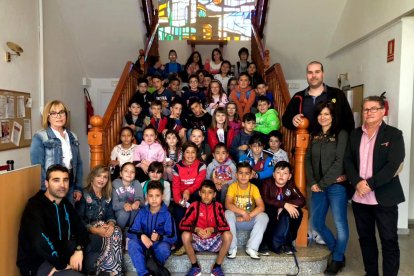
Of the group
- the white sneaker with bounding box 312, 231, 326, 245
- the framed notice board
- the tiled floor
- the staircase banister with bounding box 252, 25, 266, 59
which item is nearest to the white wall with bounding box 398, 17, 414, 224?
the tiled floor

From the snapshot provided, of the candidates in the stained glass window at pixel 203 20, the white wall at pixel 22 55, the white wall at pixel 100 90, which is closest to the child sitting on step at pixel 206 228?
the white wall at pixel 22 55

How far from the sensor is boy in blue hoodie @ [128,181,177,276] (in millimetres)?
2882

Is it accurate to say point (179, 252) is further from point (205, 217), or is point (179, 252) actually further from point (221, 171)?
point (221, 171)

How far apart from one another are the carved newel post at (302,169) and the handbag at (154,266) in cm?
126

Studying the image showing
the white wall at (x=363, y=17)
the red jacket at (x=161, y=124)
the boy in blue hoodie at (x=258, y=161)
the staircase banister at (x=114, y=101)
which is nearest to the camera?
the boy in blue hoodie at (x=258, y=161)

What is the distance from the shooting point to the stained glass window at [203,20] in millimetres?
8109

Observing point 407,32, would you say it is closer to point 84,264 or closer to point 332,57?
point 332,57

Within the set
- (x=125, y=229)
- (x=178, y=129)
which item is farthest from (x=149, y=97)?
(x=125, y=229)

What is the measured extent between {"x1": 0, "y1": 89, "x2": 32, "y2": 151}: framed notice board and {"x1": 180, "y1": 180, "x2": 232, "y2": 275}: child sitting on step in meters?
2.60

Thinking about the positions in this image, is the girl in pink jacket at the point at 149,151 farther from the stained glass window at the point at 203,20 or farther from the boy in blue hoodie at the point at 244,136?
the stained glass window at the point at 203,20

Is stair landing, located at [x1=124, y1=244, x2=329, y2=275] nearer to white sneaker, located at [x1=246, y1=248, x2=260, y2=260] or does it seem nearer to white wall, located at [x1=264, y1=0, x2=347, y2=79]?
white sneaker, located at [x1=246, y1=248, x2=260, y2=260]

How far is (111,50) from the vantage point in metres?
6.64

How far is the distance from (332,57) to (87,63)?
458cm

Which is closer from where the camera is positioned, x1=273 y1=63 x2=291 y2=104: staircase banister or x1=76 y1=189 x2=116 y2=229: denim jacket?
x1=76 y1=189 x2=116 y2=229: denim jacket
